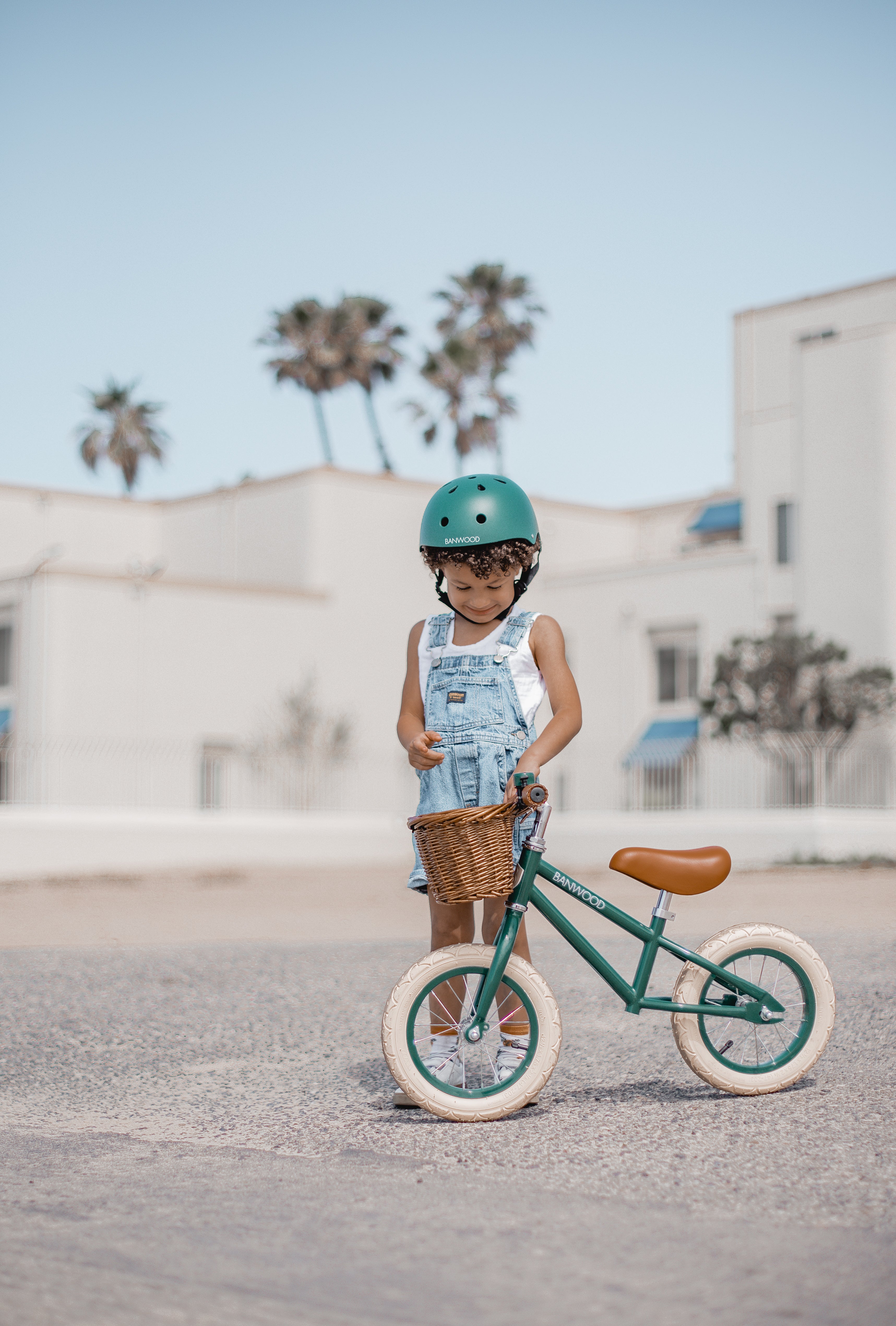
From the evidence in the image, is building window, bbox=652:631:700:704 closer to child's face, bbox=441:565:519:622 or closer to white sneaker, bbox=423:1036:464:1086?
child's face, bbox=441:565:519:622

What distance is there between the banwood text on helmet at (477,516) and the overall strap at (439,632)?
0.28 meters

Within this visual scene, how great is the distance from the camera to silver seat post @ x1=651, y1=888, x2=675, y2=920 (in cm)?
479

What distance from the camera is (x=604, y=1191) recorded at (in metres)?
3.76

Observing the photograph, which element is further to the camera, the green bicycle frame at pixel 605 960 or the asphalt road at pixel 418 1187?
the green bicycle frame at pixel 605 960

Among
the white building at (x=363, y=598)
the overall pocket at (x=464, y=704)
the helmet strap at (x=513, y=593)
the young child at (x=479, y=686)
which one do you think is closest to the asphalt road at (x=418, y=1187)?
the young child at (x=479, y=686)

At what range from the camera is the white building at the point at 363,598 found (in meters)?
28.2

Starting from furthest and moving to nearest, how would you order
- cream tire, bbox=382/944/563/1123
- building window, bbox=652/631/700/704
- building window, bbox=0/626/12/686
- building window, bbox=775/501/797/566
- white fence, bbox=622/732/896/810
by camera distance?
1. building window, bbox=652/631/700/704
2. building window, bbox=775/501/797/566
3. building window, bbox=0/626/12/686
4. white fence, bbox=622/732/896/810
5. cream tire, bbox=382/944/563/1123

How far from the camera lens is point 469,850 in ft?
14.5

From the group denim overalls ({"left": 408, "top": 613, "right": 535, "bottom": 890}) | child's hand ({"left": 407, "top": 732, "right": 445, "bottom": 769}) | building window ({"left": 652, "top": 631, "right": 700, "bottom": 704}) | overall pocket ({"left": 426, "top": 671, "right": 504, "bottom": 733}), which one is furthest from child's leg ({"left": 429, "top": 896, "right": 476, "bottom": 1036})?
building window ({"left": 652, "top": 631, "right": 700, "bottom": 704})

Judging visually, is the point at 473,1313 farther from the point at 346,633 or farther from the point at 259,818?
the point at 346,633

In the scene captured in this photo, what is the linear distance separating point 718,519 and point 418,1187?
3690 cm

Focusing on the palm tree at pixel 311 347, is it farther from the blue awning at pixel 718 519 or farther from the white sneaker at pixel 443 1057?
the white sneaker at pixel 443 1057

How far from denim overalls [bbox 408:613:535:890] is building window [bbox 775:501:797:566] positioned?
91.2ft

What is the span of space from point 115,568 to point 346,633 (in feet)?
27.7
